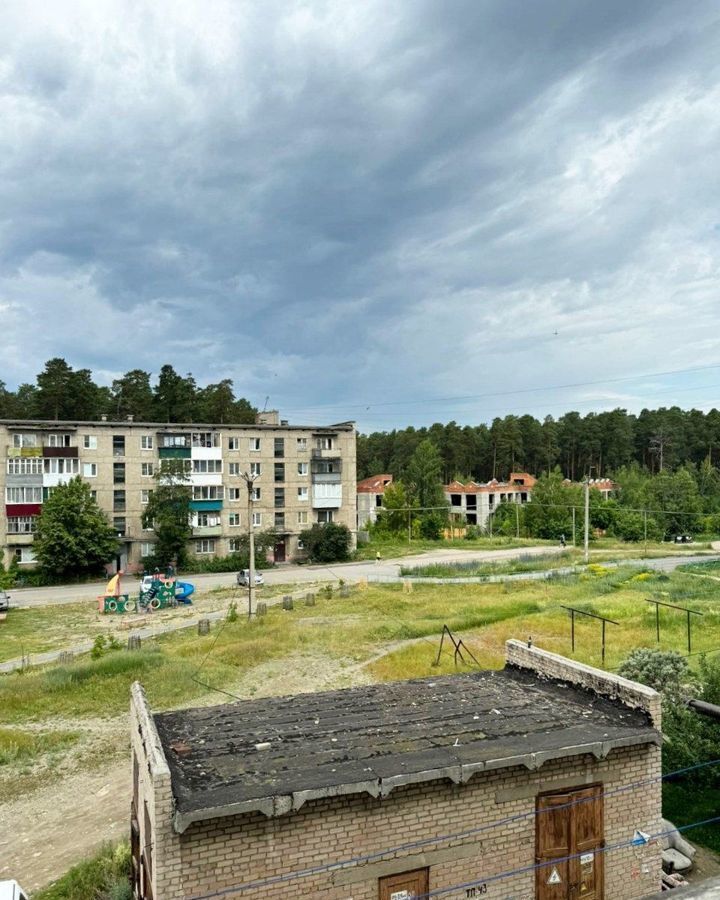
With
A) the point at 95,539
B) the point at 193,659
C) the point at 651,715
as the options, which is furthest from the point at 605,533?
the point at 651,715

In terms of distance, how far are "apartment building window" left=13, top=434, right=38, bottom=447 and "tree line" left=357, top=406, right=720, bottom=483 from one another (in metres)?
63.5

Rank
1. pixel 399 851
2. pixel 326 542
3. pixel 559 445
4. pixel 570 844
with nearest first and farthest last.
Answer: pixel 399 851, pixel 570 844, pixel 326 542, pixel 559 445

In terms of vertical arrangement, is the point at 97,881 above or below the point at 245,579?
above

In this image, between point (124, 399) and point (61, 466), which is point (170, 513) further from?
point (124, 399)

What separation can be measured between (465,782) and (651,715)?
10.6ft

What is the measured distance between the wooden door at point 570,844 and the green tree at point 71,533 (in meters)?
42.4

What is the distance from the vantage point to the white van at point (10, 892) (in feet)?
31.2

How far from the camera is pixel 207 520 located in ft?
171

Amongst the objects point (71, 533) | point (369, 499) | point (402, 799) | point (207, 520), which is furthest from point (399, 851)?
point (369, 499)

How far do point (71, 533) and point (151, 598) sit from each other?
11824 millimetres

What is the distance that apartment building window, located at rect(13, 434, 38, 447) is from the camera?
4769 centimetres

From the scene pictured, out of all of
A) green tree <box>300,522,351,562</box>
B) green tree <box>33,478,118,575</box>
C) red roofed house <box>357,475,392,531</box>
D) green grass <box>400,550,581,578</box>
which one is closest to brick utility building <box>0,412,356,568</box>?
green tree <box>300,522,351,562</box>

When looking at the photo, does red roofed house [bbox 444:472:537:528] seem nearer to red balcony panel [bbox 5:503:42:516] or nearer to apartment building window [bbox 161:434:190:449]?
apartment building window [bbox 161:434:190:449]

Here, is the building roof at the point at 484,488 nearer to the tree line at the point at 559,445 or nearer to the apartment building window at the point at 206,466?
the tree line at the point at 559,445
